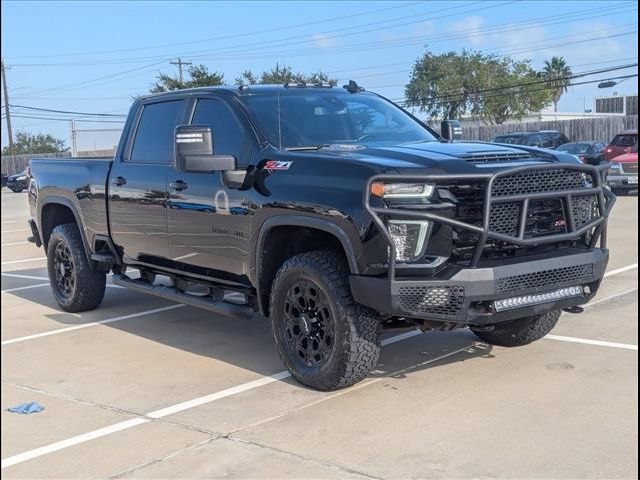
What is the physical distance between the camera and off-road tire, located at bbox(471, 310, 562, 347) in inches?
Answer: 234

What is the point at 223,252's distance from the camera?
5.95 m

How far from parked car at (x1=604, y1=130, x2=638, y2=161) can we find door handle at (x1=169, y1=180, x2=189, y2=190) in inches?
724

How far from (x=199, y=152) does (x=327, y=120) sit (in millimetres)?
1120

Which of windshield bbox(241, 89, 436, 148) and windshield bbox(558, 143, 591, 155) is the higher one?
windshield bbox(241, 89, 436, 148)

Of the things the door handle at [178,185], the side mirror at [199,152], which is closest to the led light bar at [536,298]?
the side mirror at [199,152]

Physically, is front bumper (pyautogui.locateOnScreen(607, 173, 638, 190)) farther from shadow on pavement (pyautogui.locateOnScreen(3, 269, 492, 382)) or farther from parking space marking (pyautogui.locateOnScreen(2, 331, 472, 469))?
parking space marking (pyautogui.locateOnScreen(2, 331, 472, 469))

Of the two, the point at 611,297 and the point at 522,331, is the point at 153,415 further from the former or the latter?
the point at 611,297

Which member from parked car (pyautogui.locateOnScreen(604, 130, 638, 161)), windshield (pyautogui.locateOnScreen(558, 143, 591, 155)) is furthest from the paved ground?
windshield (pyautogui.locateOnScreen(558, 143, 591, 155))

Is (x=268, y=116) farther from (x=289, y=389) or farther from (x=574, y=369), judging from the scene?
(x=574, y=369)

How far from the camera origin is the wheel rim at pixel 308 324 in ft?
16.8

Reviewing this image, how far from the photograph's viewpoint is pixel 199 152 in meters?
5.54

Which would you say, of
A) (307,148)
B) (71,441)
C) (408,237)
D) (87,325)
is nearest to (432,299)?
(408,237)

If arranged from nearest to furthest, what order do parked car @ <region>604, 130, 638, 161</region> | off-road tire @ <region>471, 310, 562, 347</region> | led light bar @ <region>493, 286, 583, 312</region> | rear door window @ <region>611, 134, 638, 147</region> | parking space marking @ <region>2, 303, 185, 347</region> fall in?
led light bar @ <region>493, 286, 583, 312</region> → off-road tire @ <region>471, 310, 562, 347</region> → parking space marking @ <region>2, 303, 185, 347</region> → parked car @ <region>604, 130, 638, 161</region> → rear door window @ <region>611, 134, 638, 147</region>

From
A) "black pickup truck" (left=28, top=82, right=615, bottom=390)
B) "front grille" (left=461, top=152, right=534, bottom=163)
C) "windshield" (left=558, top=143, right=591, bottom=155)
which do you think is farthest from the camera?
"windshield" (left=558, top=143, right=591, bottom=155)
